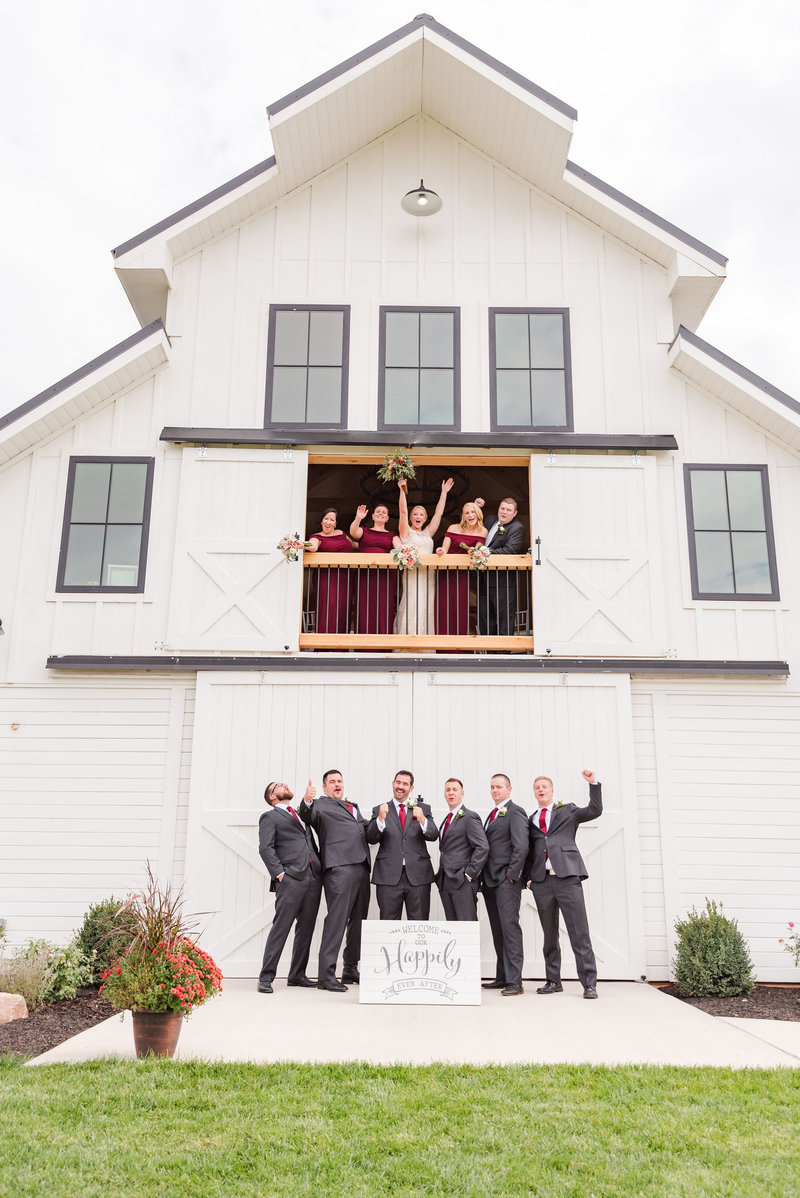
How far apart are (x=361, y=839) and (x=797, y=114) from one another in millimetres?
21792

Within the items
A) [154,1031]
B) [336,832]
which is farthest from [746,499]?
[154,1031]

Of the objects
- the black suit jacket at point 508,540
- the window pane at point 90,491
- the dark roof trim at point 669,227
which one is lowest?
the black suit jacket at point 508,540

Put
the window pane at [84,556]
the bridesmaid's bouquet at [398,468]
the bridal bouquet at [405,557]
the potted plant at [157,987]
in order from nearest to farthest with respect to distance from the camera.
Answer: the potted plant at [157,987], the bridal bouquet at [405,557], the window pane at [84,556], the bridesmaid's bouquet at [398,468]

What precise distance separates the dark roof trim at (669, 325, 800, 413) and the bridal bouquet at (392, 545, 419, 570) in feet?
13.0

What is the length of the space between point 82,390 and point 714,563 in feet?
24.1

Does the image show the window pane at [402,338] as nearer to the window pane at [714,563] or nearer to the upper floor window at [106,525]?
the upper floor window at [106,525]

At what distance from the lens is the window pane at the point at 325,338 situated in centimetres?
1128

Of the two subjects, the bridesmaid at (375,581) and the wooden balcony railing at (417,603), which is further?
the bridesmaid at (375,581)

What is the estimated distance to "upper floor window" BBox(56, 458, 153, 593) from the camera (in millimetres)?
10578

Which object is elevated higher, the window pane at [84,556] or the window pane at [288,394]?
the window pane at [288,394]

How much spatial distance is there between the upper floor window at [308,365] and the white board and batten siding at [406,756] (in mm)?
3090

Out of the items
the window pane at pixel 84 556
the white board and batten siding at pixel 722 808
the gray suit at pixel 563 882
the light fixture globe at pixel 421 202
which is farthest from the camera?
the light fixture globe at pixel 421 202

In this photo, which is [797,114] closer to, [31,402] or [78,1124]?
[31,402]

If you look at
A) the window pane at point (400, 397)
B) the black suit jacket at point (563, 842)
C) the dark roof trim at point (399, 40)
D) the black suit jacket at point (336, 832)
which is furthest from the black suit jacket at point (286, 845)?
the dark roof trim at point (399, 40)
